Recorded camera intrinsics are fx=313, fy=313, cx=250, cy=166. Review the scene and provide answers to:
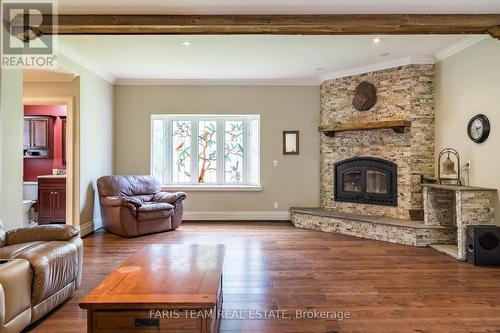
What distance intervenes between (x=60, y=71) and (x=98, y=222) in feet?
8.47

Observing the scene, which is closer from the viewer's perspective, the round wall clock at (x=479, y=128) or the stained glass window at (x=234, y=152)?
the round wall clock at (x=479, y=128)

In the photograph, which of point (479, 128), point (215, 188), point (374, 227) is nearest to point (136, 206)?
point (215, 188)

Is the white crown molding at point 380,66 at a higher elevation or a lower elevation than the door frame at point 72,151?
higher

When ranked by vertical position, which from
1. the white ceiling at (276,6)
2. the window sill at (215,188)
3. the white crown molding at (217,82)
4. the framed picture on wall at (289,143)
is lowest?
the window sill at (215,188)

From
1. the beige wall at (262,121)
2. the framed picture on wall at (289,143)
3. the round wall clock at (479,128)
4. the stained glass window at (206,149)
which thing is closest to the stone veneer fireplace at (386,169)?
the beige wall at (262,121)

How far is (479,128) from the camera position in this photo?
400cm

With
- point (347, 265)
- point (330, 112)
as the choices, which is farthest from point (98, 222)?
point (330, 112)

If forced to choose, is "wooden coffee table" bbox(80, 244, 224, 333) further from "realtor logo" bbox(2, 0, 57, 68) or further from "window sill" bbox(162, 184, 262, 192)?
"window sill" bbox(162, 184, 262, 192)

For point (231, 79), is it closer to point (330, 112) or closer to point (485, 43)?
point (330, 112)

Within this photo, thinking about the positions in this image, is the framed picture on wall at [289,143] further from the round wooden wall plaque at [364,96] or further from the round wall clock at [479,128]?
the round wall clock at [479,128]

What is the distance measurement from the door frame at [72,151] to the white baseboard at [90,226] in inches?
5.7

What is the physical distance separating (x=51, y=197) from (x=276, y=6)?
5.10 meters

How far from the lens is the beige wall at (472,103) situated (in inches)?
150

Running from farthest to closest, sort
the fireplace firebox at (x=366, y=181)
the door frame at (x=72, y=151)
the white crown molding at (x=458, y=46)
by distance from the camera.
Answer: the fireplace firebox at (x=366, y=181) → the door frame at (x=72, y=151) → the white crown molding at (x=458, y=46)
